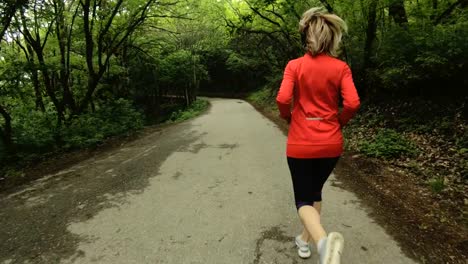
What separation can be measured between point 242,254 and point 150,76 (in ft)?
88.9

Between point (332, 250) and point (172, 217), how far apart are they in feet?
8.23

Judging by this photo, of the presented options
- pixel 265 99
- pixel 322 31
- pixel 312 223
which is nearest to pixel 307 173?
pixel 312 223

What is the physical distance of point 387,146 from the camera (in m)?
6.54

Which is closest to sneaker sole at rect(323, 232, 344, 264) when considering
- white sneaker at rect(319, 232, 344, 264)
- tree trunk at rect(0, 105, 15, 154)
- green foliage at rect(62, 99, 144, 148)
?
white sneaker at rect(319, 232, 344, 264)

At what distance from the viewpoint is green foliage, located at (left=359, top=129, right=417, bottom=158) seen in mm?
6219

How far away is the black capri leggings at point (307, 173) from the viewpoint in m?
2.51

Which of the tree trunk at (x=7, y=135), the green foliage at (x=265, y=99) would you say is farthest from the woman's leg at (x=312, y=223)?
the green foliage at (x=265, y=99)

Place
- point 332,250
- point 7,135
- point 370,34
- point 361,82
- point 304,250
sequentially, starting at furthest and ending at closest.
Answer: point 361,82
point 370,34
point 7,135
point 304,250
point 332,250

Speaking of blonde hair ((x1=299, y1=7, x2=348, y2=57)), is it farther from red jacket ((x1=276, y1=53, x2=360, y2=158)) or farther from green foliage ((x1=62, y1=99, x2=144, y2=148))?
green foliage ((x1=62, y1=99, x2=144, y2=148))

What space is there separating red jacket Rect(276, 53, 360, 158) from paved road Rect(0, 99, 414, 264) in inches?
49.3

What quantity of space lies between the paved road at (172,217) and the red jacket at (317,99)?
1253 millimetres

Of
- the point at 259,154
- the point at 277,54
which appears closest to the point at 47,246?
the point at 259,154

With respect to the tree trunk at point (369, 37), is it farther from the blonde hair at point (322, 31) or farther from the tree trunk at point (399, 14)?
the blonde hair at point (322, 31)

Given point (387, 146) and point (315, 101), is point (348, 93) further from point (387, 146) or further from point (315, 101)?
point (387, 146)
